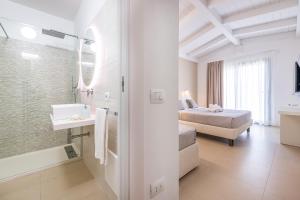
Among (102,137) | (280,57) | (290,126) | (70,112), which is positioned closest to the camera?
(102,137)

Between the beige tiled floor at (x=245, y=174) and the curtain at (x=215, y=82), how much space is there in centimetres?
295

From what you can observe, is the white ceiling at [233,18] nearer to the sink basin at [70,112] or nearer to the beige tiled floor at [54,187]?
the sink basin at [70,112]

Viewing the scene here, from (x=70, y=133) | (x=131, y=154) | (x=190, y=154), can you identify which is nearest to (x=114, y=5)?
(x=131, y=154)

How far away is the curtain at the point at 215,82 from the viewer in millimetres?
5573

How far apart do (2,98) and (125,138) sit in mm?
2234

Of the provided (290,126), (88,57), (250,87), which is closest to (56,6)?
(88,57)

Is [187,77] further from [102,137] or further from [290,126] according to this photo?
[102,137]

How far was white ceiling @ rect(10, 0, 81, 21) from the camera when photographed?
2.18 meters

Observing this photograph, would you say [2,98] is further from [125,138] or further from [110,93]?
[125,138]

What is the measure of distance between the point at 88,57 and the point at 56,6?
114 cm

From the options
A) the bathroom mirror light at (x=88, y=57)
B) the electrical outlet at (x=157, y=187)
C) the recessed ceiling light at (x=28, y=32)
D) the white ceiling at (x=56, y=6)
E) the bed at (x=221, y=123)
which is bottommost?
the electrical outlet at (x=157, y=187)

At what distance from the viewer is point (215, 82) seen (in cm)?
572

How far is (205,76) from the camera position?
6195 mm

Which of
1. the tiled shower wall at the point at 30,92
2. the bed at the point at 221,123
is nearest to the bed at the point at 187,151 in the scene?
the bed at the point at 221,123
